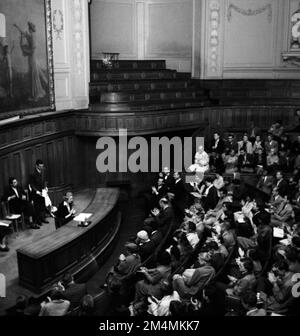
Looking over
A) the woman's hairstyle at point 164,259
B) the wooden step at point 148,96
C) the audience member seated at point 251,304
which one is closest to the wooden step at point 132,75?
the wooden step at point 148,96

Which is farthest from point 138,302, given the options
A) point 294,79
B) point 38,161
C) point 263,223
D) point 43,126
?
point 294,79

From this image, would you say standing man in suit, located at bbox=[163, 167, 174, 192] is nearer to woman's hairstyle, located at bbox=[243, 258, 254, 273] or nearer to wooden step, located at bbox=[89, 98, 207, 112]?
wooden step, located at bbox=[89, 98, 207, 112]

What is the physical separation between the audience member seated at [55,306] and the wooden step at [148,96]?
25.9 feet

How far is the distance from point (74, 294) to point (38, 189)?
16.0 ft

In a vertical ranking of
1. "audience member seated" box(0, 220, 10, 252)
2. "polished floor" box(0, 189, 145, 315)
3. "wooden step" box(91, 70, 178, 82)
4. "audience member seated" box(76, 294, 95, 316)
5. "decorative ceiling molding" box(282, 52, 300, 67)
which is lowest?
"polished floor" box(0, 189, 145, 315)

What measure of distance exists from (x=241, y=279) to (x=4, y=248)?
4642 mm

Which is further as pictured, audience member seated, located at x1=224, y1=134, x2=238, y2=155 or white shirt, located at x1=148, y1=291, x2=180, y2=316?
audience member seated, located at x1=224, y1=134, x2=238, y2=155

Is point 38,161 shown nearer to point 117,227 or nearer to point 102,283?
point 117,227

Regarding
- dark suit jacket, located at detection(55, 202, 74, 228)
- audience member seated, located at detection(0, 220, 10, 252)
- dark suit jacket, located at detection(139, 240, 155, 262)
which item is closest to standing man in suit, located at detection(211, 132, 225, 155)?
dark suit jacket, located at detection(55, 202, 74, 228)

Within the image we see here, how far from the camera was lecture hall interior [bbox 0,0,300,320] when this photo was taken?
19.8 feet

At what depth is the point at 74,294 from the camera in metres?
5.70

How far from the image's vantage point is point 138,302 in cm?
585

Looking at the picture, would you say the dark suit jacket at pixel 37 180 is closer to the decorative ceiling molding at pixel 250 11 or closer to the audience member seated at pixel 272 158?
the audience member seated at pixel 272 158

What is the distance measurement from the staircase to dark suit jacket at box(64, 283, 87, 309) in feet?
23.4
